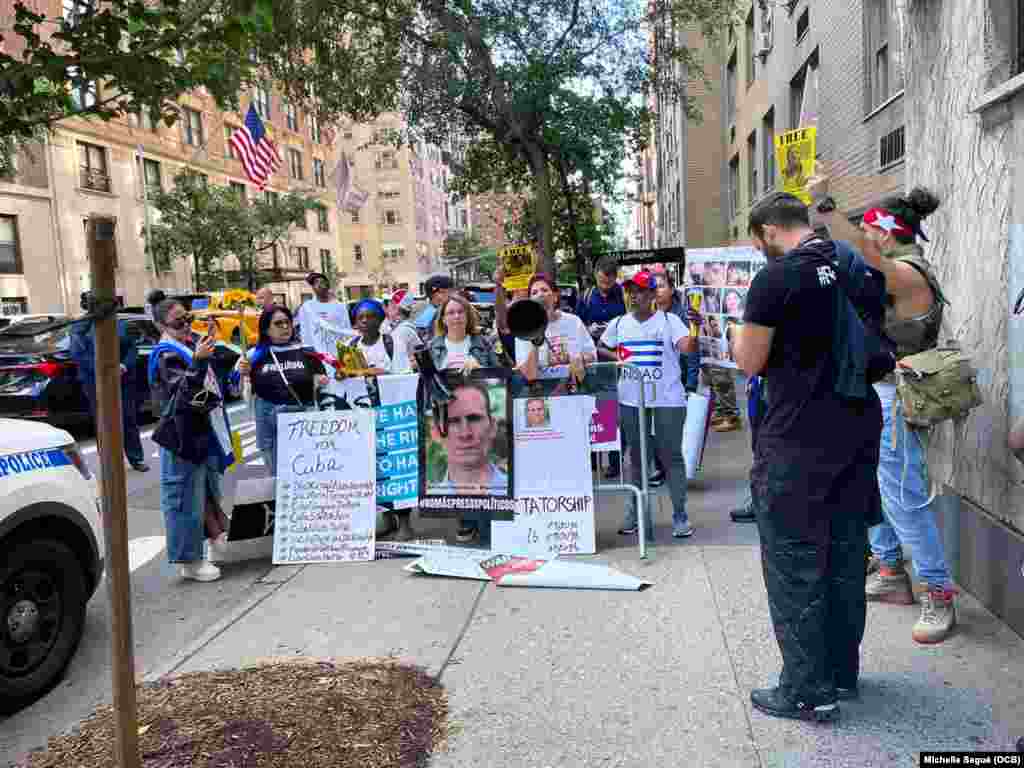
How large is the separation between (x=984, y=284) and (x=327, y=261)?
54080 mm

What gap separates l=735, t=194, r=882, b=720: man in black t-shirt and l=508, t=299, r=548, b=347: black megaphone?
258 cm

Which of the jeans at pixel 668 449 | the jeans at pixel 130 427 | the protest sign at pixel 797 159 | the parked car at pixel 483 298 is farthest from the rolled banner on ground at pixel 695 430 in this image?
the parked car at pixel 483 298

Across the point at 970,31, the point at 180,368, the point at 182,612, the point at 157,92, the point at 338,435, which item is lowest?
the point at 182,612

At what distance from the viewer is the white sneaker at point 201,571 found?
228 inches

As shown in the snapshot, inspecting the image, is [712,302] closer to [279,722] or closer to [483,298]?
[279,722]

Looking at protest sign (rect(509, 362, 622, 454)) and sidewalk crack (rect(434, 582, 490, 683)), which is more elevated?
protest sign (rect(509, 362, 622, 454))

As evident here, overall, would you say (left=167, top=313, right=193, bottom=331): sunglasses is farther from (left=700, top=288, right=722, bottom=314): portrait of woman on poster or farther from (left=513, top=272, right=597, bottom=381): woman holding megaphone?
(left=700, top=288, right=722, bottom=314): portrait of woman on poster

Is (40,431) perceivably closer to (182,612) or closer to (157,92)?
(182,612)

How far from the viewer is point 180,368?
565 centimetres

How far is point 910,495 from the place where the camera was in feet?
13.4

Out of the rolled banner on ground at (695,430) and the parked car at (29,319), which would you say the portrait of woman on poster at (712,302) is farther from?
the parked car at (29,319)

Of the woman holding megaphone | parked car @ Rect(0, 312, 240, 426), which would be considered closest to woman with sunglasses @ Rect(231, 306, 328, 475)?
the woman holding megaphone

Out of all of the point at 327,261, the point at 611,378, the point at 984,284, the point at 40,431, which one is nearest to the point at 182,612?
the point at 40,431

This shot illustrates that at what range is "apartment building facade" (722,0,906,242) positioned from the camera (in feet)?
31.8
